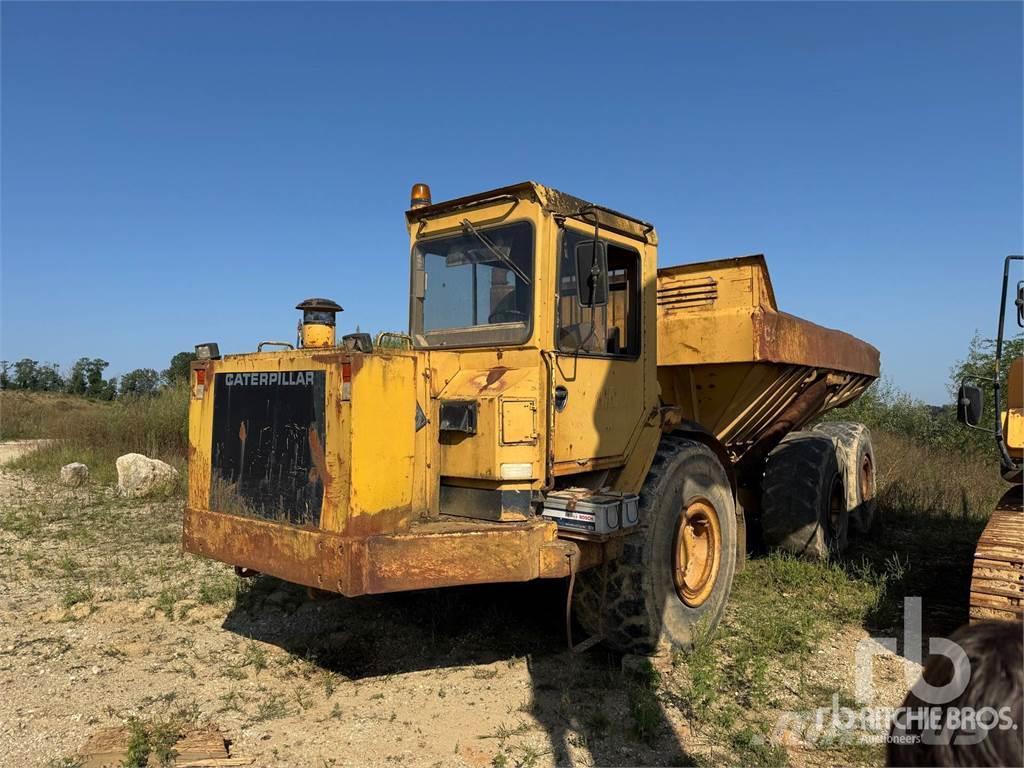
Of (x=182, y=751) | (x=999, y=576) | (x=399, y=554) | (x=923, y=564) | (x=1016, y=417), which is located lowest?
(x=182, y=751)

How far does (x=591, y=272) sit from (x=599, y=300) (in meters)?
0.20

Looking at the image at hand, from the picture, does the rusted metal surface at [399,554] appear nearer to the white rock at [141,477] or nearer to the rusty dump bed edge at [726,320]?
the rusty dump bed edge at [726,320]

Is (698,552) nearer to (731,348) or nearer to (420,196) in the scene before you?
(731,348)

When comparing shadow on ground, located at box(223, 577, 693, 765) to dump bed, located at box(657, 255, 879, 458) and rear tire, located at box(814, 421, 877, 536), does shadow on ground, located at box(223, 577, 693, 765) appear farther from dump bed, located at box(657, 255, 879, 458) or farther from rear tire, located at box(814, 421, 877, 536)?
rear tire, located at box(814, 421, 877, 536)

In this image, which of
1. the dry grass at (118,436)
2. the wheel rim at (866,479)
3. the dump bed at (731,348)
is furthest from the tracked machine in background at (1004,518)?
the dry grass at (118,436)

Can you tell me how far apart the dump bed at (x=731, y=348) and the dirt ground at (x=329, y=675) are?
6.06ft

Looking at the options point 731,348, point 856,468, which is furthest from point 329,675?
point 856,468

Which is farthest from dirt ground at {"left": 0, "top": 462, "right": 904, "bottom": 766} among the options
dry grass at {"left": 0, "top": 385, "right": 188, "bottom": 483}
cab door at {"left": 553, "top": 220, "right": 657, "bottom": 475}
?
dry grass at {"left": 0, "top": 385, "right": 188, "bottom": 483}

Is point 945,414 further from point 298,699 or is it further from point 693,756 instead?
point 298,699

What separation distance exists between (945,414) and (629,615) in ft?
42.5

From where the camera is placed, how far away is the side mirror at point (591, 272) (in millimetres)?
3965

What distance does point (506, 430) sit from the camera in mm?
3750

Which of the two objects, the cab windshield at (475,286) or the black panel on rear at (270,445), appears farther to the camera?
the cab windshield at (475,286)

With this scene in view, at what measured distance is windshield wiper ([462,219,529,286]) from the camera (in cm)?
405
